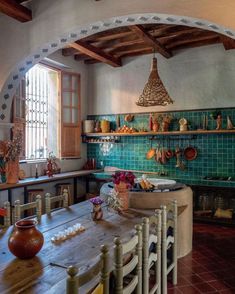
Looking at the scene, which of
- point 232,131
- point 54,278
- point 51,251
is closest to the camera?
point 54,278

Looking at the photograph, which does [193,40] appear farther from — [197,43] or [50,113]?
[50,113]

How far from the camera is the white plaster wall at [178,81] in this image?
525 cm

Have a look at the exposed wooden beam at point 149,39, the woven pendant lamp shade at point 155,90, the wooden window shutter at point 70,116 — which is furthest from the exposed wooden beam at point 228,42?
the wooden window shutter at point 70,116

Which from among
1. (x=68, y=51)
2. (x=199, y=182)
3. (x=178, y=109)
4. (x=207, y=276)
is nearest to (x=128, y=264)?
(x=207, y=276)

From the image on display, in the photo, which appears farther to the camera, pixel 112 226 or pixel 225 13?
pixel 225 13

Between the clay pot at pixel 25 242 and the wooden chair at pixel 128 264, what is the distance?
54 centimetres

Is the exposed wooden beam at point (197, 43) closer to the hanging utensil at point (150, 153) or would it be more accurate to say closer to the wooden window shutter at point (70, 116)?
the hanging utensil at point (150, 153)

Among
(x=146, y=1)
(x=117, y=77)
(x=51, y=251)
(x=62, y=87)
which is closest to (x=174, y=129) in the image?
(x=117, y=77)

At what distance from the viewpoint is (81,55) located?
611 centimetres

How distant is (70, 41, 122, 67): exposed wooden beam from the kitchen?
285 mm

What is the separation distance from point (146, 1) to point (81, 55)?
10.2 feet

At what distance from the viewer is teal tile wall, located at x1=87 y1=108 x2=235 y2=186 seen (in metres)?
5.21

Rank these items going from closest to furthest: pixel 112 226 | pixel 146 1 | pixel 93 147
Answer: pixel 112 226 → pixel 146 1 → pixel 93 147

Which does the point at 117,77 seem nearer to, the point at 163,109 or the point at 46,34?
the point at 163,109
